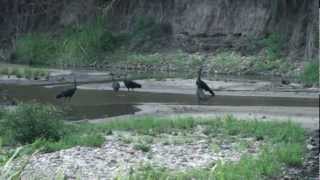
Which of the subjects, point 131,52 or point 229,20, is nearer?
point 229,20

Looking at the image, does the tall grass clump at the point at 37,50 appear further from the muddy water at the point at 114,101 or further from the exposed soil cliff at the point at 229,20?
the muddy water at the point at 114,101

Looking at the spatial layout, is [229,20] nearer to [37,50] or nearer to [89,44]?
[89,44]

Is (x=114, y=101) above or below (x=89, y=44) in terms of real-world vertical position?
below

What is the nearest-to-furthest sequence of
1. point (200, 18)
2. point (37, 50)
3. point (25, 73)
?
point (25, 73) → point (200, 18) → point (37, 50)

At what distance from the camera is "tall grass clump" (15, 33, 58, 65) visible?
54844 millimetres

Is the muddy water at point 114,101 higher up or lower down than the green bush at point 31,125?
lower down

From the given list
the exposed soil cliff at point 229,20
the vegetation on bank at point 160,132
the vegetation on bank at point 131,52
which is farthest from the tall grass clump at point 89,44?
the vegetation on bank at point 160,132

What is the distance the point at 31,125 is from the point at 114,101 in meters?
11.6

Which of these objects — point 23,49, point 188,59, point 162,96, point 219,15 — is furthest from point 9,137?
point 23,49

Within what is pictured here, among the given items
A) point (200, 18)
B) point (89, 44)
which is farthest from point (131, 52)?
point (200, 18)

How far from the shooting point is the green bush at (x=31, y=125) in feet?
54.5

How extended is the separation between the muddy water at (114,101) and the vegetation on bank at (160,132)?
4331 millimetres

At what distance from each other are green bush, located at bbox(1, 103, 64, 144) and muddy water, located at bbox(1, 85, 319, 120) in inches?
224

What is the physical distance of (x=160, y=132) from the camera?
18.3 metres
